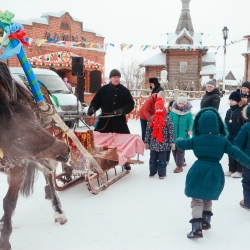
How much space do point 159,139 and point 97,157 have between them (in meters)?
1.27

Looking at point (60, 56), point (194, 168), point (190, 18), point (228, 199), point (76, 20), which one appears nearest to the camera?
point (194, 168)

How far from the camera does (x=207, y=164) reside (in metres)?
3.14

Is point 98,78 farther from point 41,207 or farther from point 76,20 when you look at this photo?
point 41,207

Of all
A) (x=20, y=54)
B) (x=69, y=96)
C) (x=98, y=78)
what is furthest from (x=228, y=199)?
(x=98, y=78)

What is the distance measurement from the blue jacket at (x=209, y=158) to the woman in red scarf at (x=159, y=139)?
213 centimetres

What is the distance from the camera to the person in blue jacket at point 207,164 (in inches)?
122

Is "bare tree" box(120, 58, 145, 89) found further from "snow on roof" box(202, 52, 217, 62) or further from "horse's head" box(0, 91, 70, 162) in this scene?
"horse's head" box(0, 91, 70, 162)

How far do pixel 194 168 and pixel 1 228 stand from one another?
199cm

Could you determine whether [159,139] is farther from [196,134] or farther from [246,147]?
[196,134]

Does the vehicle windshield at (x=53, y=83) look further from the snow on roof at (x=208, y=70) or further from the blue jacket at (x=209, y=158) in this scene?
the snow on roof at (x=208, y=70)

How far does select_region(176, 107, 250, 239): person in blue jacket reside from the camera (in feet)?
10.2

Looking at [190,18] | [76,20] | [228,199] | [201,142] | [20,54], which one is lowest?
[228,199]

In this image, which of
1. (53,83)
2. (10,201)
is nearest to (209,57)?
(53,83)

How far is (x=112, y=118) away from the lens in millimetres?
5457
